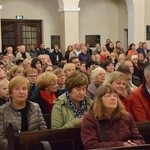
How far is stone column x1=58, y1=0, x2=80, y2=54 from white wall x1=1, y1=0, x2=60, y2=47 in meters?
1.79

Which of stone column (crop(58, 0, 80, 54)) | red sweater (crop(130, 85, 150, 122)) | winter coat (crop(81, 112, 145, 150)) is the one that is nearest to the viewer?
winter coat (crop(81, 112, 145, 150))

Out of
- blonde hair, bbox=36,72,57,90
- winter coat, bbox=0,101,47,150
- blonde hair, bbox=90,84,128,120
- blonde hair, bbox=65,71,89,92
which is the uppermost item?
blonde hair, bbox=65,71,89,92

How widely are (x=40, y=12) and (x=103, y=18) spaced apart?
3.43 metres

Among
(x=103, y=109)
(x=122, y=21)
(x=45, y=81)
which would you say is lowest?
(x=103, y=109)

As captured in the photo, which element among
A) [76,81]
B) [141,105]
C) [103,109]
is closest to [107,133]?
[103,109]

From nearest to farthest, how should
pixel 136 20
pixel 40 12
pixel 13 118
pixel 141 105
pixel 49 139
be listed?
1. pixel 49 139
2. pixel 13 118
3. pixel 141 105
4. pixel 136 20
5. pixel 40 12

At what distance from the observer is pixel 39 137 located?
402 cm

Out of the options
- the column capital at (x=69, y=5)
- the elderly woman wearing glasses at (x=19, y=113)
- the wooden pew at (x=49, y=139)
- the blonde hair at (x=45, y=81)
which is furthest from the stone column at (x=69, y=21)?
the wooden pew at (x=49, y=139)

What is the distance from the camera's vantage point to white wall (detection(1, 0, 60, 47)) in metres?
18.1

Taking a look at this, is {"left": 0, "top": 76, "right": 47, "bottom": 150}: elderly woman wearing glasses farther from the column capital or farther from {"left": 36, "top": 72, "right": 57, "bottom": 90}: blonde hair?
the column capital

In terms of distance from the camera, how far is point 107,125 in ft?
12.5

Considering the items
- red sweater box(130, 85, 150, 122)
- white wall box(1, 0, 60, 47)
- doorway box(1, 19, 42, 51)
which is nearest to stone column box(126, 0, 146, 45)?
white wall box(1, 0, 60, 47)

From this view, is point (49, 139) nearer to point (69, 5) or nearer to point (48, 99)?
point (48, 99)

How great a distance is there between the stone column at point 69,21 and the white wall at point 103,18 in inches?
90.5
